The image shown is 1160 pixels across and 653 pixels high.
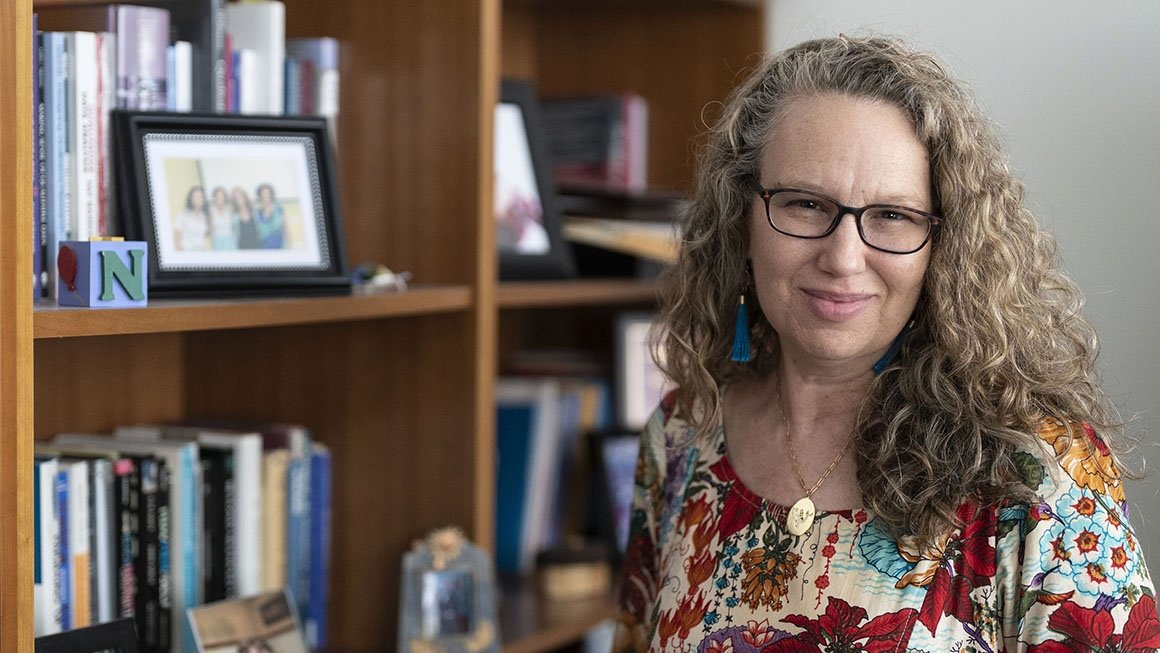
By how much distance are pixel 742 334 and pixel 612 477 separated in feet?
2.61

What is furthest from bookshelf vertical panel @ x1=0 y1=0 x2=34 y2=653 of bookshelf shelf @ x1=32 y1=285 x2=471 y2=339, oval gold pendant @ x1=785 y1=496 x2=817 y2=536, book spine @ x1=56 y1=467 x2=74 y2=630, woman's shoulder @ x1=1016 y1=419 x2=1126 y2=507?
Result: woman's shoulder @ x1=1016 y1=419 x2=1126 y2=507

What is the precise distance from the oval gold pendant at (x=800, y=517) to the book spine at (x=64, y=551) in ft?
2.52

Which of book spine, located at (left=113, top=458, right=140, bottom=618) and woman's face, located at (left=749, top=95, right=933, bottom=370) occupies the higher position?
woman's face, located at (left=749, top=95, right=933, bottom=370)

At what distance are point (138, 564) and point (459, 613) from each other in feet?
1.42

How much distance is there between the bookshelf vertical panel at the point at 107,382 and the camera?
1.57 meters

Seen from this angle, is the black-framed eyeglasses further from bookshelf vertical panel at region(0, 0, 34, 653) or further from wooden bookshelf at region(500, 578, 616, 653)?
wooden bookshelf at region(500, 578, 616, 653)

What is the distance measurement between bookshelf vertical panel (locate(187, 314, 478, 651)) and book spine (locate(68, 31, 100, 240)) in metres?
0.51

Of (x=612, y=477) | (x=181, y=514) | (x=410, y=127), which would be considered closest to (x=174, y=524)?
(x=181, y=514)

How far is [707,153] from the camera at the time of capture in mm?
1388

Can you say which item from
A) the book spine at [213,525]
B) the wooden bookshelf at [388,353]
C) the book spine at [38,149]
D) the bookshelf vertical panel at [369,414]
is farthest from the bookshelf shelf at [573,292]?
the book spine at [38,149]

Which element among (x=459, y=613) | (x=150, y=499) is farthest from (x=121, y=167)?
(x=459, y=613)

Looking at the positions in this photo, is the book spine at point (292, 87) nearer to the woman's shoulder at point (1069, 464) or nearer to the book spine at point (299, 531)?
the book spine at point (299, 531)

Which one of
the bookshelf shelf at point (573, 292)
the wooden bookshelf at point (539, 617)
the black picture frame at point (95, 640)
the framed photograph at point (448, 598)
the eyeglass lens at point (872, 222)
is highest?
the eyeglass lens at point (872, 222)

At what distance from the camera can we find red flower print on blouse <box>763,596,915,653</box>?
1.16 meters
